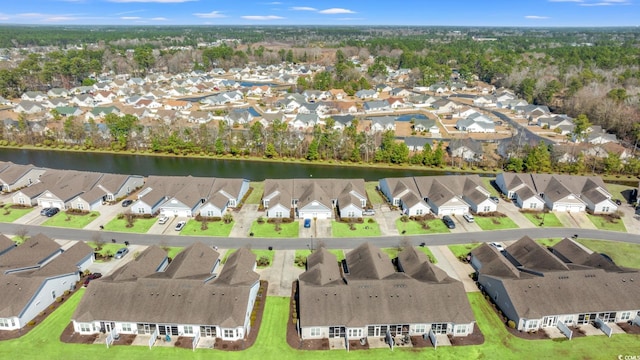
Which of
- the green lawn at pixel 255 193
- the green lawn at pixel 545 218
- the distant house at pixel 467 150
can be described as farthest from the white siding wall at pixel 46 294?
the distant house at pixel 467 150

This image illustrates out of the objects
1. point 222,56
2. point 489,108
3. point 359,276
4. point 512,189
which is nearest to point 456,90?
point 489,108

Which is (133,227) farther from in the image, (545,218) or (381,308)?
(545,218)

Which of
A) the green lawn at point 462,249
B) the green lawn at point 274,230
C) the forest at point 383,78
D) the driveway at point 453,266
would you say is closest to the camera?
the driveway at point 453,266

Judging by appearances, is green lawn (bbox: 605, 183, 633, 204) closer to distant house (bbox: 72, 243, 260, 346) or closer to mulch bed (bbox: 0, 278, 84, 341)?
distant house (bbox: 72, 243, 260, 346)

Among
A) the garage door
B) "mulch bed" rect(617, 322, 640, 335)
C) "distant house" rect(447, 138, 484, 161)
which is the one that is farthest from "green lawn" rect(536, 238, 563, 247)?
"distant house" rect(447, 138, 484, 161)

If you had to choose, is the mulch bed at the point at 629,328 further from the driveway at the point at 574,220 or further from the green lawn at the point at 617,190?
the green lawn at the point at 617,190

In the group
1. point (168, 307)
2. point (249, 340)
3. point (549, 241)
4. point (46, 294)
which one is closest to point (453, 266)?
point (549, 241)
